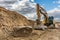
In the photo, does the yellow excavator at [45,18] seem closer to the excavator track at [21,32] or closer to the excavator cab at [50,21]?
the excavator cab at [50,21]

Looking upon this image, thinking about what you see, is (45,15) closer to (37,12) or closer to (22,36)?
(37,12)

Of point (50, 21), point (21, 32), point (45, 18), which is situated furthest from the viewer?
point (45, 18)

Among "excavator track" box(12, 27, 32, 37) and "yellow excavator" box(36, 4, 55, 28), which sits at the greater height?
"yellow excavator" box(36, 4, 55, 28)

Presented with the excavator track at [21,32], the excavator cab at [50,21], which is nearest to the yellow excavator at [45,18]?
the excavator cab at [50,21]

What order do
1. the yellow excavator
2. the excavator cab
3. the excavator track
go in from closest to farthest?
the excavator track
the yellow excavator
the excavator cab

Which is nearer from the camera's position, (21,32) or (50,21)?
(21,32)

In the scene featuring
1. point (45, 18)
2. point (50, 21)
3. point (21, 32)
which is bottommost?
point (21, 32)

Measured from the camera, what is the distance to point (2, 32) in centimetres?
1425

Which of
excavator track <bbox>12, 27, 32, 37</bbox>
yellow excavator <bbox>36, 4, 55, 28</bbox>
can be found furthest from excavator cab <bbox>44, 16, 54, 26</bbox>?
excavator track <bbox>12, 27, 32, 37</bbox>

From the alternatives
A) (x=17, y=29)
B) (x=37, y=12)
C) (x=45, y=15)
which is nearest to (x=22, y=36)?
(x=17, y=29)

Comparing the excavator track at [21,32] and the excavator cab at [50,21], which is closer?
the excavator track at [21,32]

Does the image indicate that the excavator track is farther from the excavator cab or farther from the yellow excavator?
the excavator cab

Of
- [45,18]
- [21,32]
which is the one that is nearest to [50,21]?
[45,18]

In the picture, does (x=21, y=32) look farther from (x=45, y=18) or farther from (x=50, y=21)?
(x=45, y=18)
